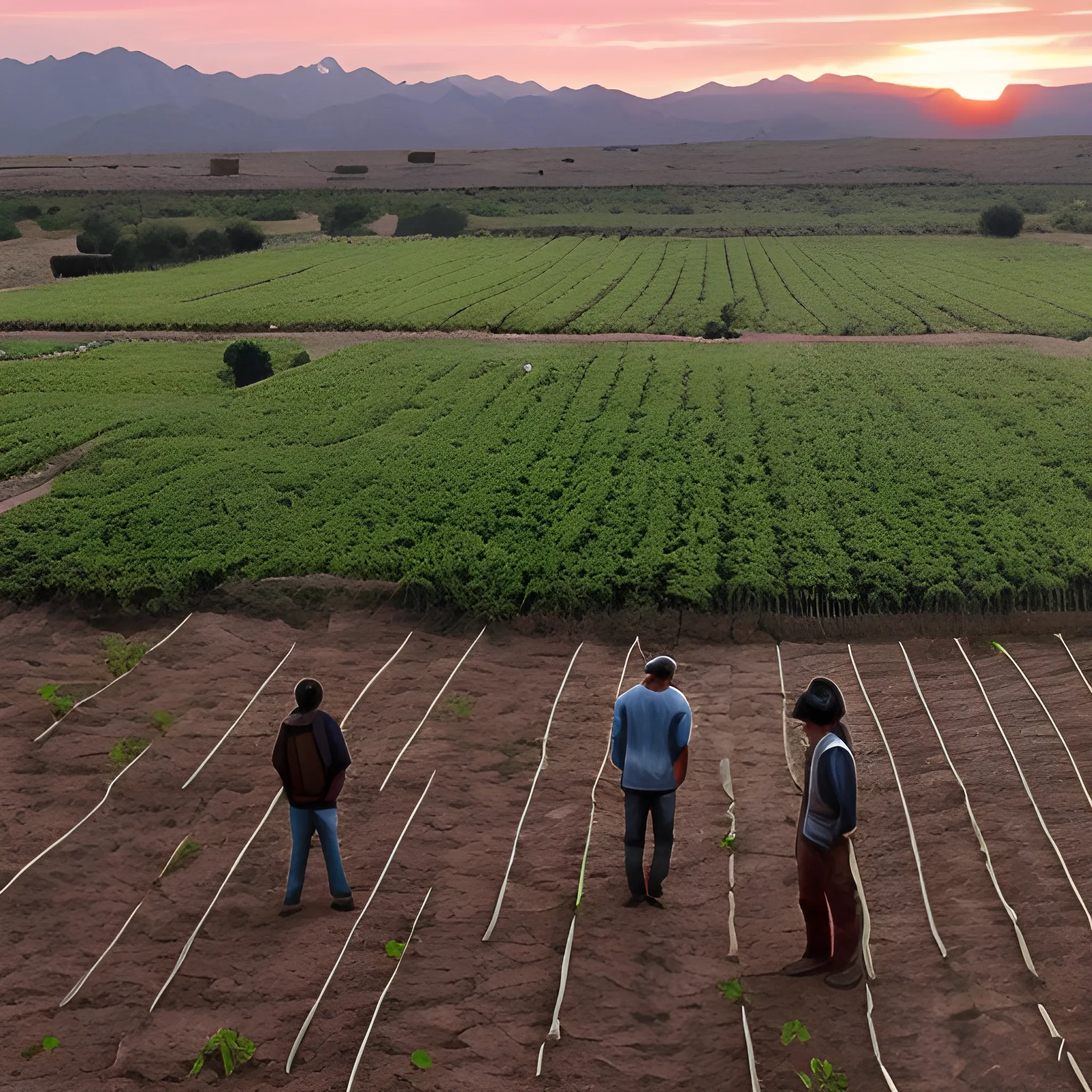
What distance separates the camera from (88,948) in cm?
817

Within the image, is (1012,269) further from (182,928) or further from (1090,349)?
(182,928)

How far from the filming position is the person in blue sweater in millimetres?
7734

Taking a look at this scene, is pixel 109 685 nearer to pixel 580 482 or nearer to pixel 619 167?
pixel 580 482

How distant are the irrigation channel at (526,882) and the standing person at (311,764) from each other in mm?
868

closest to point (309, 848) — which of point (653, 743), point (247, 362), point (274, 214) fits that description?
point (653, 743)

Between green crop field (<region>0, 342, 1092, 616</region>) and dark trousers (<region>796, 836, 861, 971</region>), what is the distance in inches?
294

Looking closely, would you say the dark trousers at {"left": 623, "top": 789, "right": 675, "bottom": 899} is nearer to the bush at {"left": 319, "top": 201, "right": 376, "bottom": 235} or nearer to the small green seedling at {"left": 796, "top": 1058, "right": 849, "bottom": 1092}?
the small green seedling at {"left": 796, "top": 1058, "right": 849, "bottom": 1092}

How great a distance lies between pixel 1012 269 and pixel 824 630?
41.2 metres

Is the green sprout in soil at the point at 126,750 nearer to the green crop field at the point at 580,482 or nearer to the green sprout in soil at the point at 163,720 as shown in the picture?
the green sprout in soil at the point at 163,720

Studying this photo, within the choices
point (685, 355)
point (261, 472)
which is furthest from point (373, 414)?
point (685, 355)

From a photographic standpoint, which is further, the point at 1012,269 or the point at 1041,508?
the point at 1012,269

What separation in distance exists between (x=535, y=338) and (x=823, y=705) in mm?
28982

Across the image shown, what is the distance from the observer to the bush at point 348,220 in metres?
78.3

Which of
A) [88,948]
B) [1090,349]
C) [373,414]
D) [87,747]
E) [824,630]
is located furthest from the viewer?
[1090,349]
